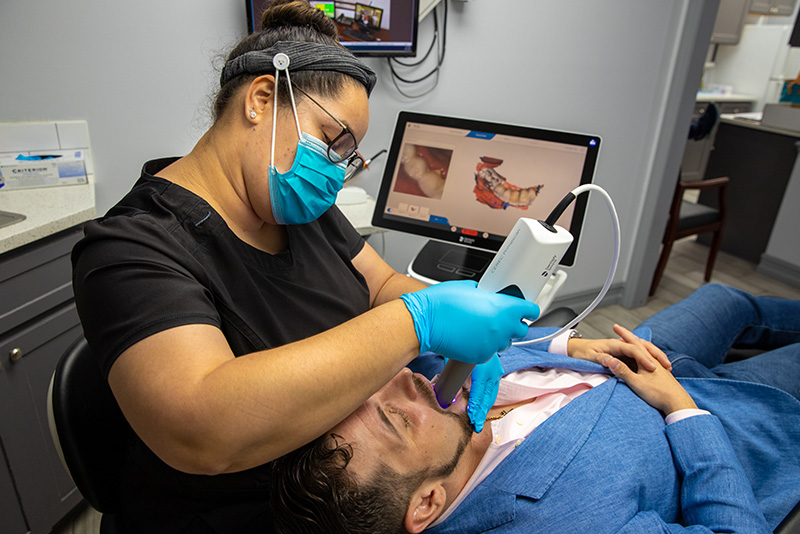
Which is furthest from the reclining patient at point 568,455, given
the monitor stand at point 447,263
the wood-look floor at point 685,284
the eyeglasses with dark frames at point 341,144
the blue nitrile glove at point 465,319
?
the wood-look floor at point 685,284

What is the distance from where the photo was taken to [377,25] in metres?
1.85

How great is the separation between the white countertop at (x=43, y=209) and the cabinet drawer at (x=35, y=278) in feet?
0.12

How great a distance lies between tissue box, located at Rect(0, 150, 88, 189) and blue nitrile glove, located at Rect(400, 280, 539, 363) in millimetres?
1453

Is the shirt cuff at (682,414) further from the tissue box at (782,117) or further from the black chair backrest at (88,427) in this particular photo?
the tissue box at (782,117)

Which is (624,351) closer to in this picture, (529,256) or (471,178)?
(529,256)

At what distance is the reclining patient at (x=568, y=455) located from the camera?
0.87 m

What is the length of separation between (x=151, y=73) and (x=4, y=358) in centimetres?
99

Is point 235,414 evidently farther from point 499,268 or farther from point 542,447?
point 542,447

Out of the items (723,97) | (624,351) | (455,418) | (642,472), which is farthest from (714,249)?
(723,97)

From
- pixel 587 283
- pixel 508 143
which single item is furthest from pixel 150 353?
pixel 587 283

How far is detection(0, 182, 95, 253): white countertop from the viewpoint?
4.27 ft

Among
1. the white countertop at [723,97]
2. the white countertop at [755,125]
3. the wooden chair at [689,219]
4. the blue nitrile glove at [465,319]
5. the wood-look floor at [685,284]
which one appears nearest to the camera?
the blue nitrile glove at [465,319]

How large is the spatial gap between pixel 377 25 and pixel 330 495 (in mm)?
1636

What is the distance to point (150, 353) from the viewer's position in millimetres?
648
